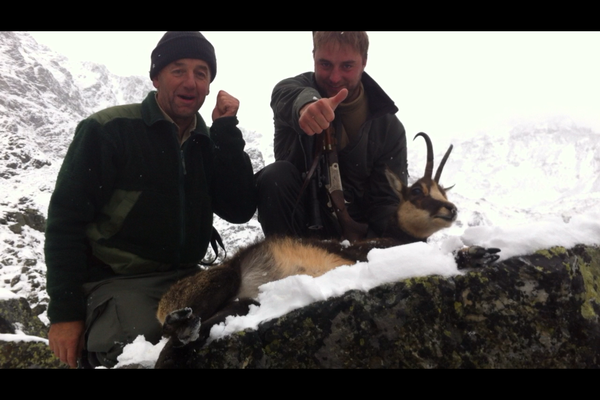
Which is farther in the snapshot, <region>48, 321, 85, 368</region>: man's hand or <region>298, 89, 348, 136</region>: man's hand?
<region>298, 89, 348, 136</region>: man's hand

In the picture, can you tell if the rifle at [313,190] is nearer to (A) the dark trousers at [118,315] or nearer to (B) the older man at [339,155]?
(B) the older man at [339,155]

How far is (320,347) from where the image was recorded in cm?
238

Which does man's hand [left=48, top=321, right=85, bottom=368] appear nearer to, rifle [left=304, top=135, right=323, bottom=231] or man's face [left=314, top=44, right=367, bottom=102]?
rifle [left=304, top=135, right=323, bottom=231]

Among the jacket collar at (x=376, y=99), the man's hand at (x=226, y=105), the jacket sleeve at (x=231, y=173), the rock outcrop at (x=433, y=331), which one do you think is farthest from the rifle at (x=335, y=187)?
the rock outcrop at (x=433, y=331)

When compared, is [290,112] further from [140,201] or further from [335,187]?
[140,201]

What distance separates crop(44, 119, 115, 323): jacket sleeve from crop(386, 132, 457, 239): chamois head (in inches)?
129

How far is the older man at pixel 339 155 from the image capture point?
487cm

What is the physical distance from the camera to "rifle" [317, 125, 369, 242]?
5016 millimetres

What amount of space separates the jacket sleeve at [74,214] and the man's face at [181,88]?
76 centimetres

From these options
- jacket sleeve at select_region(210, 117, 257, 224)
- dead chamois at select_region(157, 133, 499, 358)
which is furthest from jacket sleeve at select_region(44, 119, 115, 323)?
jacket sleeve at select_region(210, 117, 257, 224)

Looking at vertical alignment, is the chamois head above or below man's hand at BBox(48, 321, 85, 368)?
above

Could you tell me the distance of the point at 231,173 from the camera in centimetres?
467

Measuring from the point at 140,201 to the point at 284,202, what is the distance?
63.2 inches

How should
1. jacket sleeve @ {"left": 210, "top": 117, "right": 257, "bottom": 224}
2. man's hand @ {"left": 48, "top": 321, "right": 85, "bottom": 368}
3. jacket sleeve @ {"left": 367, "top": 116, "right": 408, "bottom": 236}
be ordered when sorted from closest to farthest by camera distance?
man's hand @ {"left": 48, "top": 321, "right": 85, "bottom": 368}, jacket sleeve @ {"left": 210, "top": 117, "right": 257, "bottom": 224}, jacket sleeve @ {"left": 367, "top": 116, "right": 408, "bottom": 236}
